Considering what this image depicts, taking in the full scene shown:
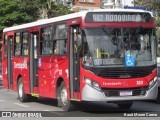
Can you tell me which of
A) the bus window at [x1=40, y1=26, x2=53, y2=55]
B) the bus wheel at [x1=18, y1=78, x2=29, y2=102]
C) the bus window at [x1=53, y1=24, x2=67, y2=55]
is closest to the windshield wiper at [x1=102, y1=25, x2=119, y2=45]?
the bus window at [x1=53, y1=24, x2=67, y2=55]

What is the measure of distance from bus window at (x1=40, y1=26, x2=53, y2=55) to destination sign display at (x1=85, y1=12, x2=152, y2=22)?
8.34 ft

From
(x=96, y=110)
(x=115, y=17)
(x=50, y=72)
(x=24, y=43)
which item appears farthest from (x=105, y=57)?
(x=24, y=43)

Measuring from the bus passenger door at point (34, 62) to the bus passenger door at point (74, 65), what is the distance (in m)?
3.31

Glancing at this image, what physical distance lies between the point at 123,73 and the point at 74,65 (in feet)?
5.12

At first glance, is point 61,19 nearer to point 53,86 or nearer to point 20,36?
point 53,86

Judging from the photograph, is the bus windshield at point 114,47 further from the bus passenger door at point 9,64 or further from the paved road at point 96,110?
the bus passenger door at point 9,64

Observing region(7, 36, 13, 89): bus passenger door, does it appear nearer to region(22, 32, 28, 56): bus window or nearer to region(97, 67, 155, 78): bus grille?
region(22, 32, 28, 56): bus window

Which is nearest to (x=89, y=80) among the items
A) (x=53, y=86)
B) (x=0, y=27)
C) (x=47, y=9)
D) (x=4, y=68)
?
(x=53, y=86)

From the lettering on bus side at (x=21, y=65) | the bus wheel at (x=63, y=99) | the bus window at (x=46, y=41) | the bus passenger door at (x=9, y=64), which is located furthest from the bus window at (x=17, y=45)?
the bus wheel at (x=63, y=99)

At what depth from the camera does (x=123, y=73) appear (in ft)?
43.0

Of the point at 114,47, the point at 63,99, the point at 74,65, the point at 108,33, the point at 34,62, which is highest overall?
the point at 108,33

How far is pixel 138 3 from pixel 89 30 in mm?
13398

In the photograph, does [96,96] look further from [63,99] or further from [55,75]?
[55,75]

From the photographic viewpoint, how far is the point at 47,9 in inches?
1375
